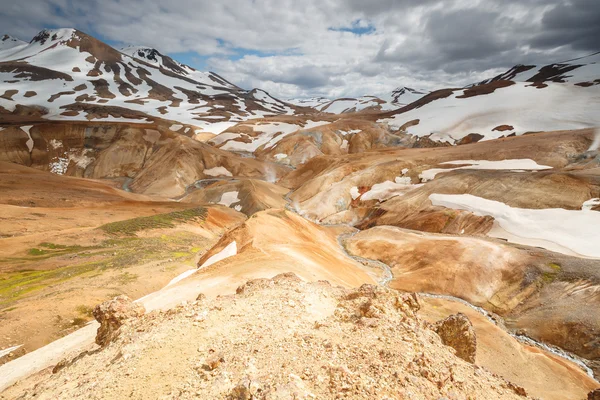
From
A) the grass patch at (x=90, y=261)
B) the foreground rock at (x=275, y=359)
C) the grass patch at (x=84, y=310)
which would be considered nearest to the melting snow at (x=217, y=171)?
the grass patch at (x=90, y=261)

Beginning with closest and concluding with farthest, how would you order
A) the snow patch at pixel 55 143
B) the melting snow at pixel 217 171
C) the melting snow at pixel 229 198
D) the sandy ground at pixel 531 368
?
the sandy ground at pixel 531 368, the melting snow at pixel 229 198, the melting snow at pixel 217 171, the snow patch at pixel 55 143

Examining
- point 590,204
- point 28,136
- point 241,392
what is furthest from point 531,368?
point 28,136

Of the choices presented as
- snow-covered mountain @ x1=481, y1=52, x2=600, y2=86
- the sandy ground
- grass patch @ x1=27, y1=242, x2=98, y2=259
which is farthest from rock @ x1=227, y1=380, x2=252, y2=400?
snow-covered mountain @ x1=481, y1=52, x2=600, y2=86

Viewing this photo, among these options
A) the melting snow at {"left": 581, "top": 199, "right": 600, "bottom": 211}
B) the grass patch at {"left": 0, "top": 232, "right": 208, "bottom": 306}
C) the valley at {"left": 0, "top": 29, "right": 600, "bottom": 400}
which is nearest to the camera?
the valley at {"left": 0, "top": 29, "right": 600, "bottom": 400}

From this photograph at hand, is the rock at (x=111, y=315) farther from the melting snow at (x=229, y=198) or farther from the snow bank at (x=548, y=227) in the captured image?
the melting snow at (x=229, y=198)

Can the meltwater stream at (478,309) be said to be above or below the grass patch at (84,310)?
below

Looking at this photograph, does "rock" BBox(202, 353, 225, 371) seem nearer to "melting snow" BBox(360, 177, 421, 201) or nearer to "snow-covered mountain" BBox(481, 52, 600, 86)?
"melting snow" BBox(360, 177, 421, 201)

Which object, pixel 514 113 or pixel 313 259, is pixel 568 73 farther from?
pixel 313 259
